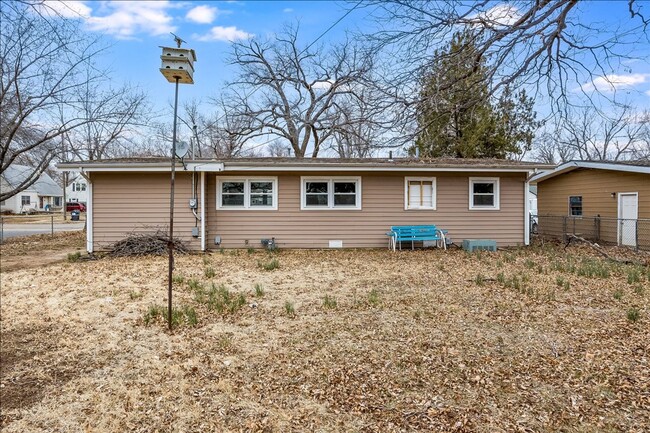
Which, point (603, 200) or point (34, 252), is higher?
point (603, 200)

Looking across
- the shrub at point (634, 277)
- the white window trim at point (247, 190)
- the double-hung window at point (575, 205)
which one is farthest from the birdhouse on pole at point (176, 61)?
the double-hung window at point (575, 205)

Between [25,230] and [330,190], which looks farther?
[25,230]

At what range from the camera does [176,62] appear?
12.5ft

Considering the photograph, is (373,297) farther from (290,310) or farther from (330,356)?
(330,356)

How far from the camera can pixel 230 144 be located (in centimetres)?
2347

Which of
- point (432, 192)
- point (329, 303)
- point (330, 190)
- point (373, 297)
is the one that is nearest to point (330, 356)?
point (329, 303)

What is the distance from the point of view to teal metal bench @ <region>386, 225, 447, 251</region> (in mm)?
10875

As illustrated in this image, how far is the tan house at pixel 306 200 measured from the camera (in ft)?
34.0

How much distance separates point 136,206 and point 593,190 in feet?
49.5

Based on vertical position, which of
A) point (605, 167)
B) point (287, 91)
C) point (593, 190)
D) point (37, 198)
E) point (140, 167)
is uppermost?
point (287, 91)

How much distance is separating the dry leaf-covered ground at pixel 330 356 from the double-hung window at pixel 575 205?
904cm

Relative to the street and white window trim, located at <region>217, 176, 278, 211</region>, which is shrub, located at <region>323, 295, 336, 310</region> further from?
the street

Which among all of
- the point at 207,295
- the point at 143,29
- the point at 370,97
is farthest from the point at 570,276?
the point at 143,29

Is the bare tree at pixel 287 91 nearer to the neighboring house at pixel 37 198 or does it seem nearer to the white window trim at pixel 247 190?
the white window trim at pixel 247 190
